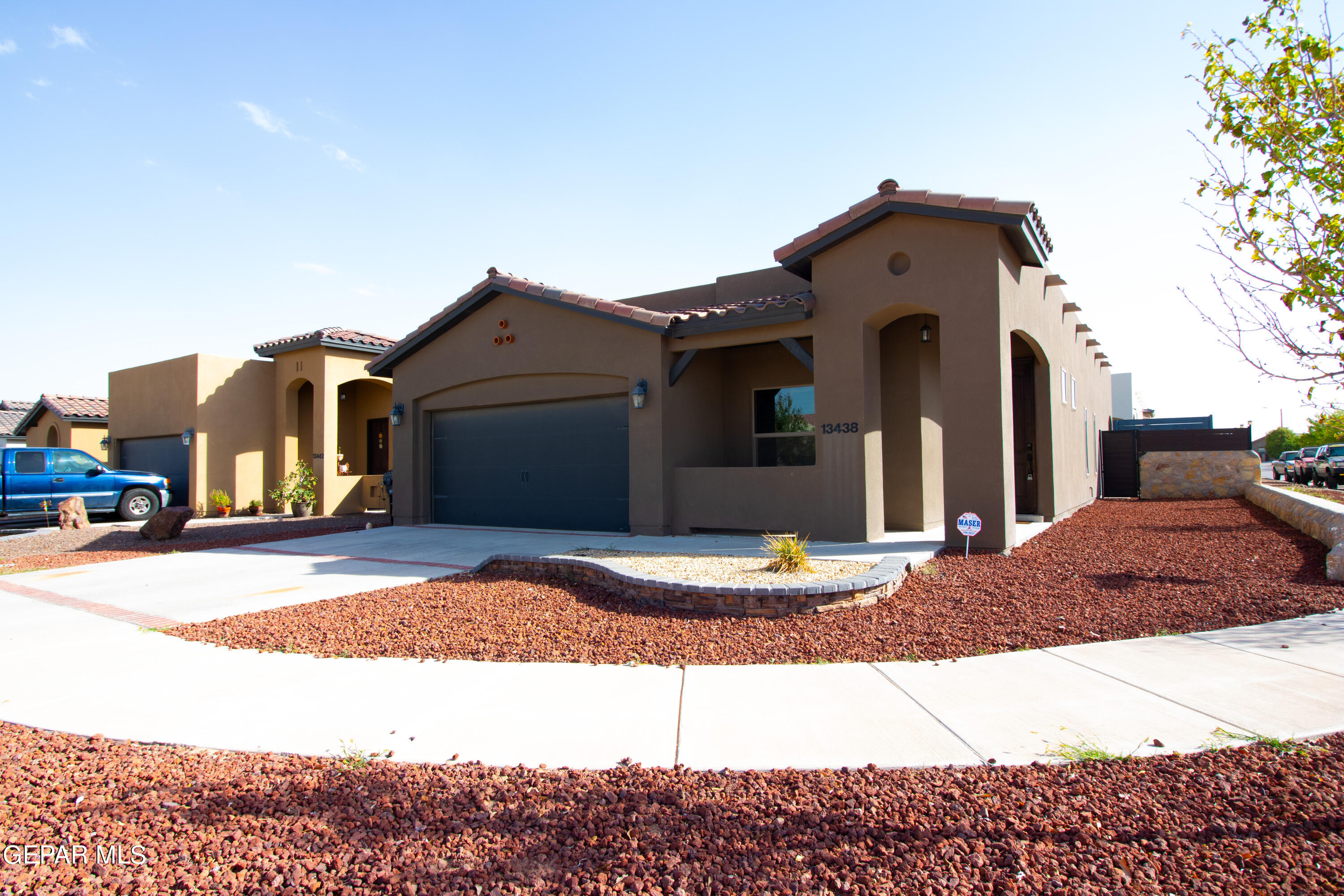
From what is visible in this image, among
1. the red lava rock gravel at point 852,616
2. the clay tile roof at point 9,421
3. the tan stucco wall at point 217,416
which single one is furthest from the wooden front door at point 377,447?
the clay tile roof at point 9,421

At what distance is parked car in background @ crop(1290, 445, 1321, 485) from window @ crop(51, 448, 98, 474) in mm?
38433

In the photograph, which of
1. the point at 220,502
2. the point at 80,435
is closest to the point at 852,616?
the point at 220,502

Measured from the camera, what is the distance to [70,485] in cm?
1579

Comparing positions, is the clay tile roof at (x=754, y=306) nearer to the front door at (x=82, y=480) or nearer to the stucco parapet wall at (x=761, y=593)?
the stucco parapet wall at (x=761, y=593)

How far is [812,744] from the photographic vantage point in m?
3.38

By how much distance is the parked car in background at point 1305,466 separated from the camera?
85.0 feet

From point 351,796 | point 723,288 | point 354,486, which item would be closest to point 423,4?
point 723,288

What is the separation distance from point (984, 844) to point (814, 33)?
935 centimetres

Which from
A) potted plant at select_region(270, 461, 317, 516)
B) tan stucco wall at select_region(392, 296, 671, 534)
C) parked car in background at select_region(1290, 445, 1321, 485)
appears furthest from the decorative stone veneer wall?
potted plant at select_region(270, 461, 317, 516)

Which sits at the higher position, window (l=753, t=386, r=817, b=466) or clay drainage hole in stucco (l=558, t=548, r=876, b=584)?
window (l=753, t=386, r=817, b=466)

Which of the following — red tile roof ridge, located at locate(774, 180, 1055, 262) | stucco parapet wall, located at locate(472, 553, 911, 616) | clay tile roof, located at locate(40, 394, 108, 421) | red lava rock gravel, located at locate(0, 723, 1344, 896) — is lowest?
red lava rock gravel, located at locate(0, 723, 1344, 896)

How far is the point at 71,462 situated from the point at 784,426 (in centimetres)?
1649

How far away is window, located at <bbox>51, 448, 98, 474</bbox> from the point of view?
1573cm

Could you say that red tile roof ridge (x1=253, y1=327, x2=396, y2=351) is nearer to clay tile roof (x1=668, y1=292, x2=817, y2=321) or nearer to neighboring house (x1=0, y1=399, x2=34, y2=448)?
clay tile roof (x1=668, y1=292, x2=817, y2=321)
